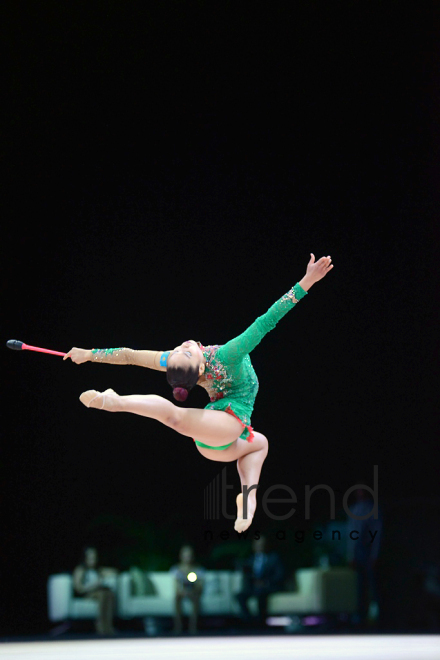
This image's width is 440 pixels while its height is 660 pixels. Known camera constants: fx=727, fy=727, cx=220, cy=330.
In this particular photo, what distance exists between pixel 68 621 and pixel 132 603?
1.72ft

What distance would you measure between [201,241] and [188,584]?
9.23 ft

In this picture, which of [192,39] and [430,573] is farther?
[430,573]

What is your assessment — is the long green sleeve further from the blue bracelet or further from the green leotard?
the blue bracelet

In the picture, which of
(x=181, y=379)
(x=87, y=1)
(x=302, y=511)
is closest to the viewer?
(x=181, y=379)

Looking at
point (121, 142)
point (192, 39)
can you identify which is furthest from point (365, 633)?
point (192, 39)

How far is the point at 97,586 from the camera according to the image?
231 inches

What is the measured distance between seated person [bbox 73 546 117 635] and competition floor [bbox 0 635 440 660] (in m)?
0.18

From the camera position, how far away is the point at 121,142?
5.81m

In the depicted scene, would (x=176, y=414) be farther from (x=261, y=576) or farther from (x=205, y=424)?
(x=261, y=576)

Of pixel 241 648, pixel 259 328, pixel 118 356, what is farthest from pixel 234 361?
pixel 241 648

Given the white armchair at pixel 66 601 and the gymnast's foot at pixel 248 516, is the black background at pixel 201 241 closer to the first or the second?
the white armchair at pixel 66 601

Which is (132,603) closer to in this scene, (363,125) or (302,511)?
(302,511)

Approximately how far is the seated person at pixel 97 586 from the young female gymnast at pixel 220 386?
9.03 ft

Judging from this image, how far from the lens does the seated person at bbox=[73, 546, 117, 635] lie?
5824 mm
